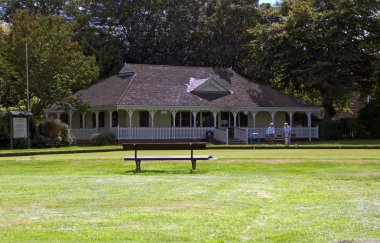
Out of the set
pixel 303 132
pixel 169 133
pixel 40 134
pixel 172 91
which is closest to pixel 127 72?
pixel 172 91

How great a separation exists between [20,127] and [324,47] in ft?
89.5

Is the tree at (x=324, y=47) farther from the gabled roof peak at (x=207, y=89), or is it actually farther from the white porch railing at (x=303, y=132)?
the gabled roof peak at (x=207, y=89)

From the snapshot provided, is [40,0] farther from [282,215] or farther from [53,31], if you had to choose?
[282,215]

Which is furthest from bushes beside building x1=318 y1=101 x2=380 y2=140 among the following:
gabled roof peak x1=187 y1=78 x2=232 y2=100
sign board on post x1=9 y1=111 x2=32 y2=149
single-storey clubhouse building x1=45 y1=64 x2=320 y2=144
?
sign board on post x1=9 y1=111 x2=32 y2=149

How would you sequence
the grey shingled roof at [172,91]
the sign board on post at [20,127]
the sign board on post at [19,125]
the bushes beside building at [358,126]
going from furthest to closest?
the bushes beside building at [358,126], the grey shingled roof at [172,91], the sign board on post at [20,127], the sign board on post at [19,125]

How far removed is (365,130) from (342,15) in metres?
9.59

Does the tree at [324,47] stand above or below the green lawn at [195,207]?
above

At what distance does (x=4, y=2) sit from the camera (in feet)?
211

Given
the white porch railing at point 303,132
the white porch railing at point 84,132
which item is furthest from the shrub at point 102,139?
the white porch railing at point 303,132

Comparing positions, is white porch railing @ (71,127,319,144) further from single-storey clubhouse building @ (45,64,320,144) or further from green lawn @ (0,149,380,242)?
green lawn @ (0,149,380,242)

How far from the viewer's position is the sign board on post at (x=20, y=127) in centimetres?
3641

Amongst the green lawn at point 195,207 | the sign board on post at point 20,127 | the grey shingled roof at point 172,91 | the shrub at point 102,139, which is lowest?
the green lawn at point 195,207

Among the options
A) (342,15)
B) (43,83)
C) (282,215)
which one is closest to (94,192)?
(282,215)

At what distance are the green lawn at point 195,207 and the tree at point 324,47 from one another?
33.2m
